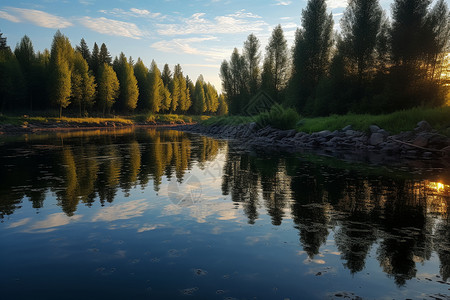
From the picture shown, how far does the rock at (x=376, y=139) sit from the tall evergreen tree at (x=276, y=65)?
99.1 ft

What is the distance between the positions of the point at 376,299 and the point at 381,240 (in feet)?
7.14

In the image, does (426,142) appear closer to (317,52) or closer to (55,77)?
(317,52)

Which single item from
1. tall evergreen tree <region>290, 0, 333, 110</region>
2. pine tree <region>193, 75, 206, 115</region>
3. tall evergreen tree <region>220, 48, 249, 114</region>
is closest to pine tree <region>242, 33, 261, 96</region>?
tall evergreen tree <region>220, 48, 249, 114</region>

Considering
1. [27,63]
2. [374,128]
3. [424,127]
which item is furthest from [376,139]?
[27,63]

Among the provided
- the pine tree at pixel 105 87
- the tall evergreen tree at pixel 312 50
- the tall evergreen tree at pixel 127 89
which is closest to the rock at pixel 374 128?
the tall evergreen tree at pixel 312 50

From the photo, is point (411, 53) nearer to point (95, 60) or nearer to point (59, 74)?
point (59, 74)

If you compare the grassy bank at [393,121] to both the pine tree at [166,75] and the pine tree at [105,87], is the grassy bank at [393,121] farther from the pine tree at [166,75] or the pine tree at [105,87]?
the pine tree at [166,75]

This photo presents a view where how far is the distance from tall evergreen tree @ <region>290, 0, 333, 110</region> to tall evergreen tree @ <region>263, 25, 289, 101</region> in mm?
9392

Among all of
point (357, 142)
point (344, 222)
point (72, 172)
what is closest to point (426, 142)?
point (357, 142)

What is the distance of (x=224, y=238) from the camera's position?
232 inches

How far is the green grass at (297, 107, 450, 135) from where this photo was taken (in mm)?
20964

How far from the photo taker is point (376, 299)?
A: 12.7 ft

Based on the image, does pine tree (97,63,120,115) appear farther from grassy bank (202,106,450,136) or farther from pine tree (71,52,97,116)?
grassy bank (202,106,450,136)

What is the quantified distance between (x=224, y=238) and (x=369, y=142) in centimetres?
2038
